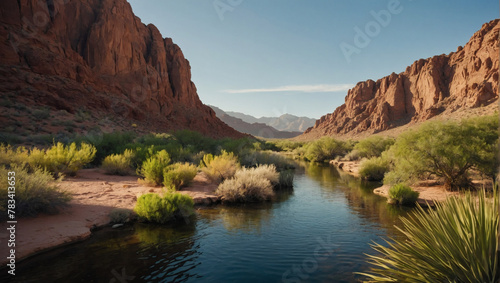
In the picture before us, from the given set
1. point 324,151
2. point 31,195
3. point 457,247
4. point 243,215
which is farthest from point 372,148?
point 31,195

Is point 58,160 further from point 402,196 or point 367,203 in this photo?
point 402,196

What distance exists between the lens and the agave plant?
301 centimetres

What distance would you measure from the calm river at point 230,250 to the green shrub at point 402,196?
125cm

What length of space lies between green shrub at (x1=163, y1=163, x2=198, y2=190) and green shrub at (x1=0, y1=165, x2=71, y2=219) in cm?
422

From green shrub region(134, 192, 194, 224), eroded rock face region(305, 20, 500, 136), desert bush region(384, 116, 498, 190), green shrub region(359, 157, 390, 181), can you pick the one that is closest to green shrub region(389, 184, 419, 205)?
desert bush region(384, 116, 498, 190)

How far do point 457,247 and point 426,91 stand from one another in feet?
325

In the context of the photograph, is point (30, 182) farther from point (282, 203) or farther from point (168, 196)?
point (282, 203)

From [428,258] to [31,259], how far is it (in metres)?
7.42

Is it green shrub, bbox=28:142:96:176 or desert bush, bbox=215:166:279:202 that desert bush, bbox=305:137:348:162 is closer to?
desert bush, bbox=215:166:279:202

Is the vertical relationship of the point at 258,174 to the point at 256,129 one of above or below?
below

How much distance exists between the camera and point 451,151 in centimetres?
1207

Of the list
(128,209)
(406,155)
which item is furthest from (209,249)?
(406,155)

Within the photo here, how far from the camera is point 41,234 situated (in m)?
6.46

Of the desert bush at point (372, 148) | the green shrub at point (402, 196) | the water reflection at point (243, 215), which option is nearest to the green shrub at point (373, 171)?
the green shrub at point (402, 196)
